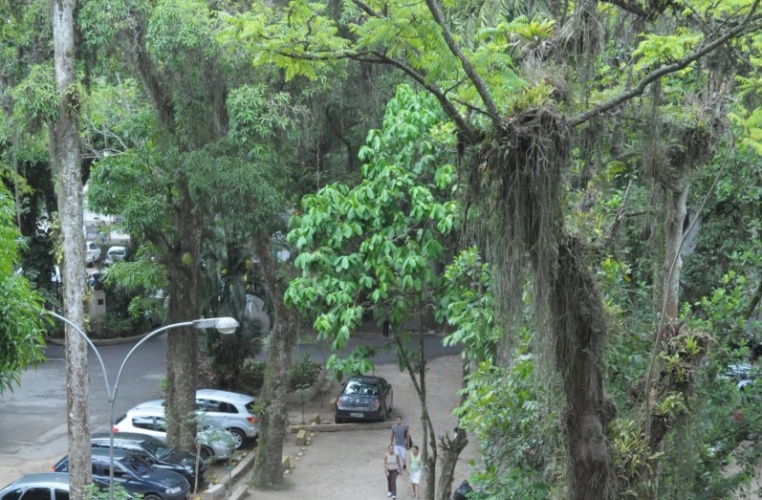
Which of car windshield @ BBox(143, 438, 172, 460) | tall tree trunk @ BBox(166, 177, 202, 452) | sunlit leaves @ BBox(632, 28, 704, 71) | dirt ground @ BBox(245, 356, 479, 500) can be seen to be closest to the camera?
sunlit leaves @ BBox(632, 28, 704, 71)

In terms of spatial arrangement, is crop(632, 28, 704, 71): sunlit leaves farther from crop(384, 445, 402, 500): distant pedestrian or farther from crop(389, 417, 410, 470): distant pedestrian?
crop(389, 417, 410, 470): distant pedestrian

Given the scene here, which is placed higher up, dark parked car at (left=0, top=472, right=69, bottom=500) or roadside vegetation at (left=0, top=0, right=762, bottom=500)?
roadside vegetation at (left=0, top=0, right=762, bottom=500)

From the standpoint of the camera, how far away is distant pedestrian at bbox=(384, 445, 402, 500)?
1773 cm

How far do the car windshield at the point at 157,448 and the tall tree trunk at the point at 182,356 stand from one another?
83 cm

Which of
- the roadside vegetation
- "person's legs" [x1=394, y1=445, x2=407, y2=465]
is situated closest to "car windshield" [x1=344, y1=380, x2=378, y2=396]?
the roadside vegetation

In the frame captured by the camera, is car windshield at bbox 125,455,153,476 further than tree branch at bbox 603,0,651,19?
Yes

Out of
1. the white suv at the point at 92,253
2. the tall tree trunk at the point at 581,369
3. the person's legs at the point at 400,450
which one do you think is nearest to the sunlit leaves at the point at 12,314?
the tall tree trunk at the point at 581,369

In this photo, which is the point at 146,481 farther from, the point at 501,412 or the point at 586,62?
the point at 586,62

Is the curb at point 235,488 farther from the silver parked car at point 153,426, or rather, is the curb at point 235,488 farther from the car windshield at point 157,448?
the car windshield at point 157,448

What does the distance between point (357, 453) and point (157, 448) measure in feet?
16.9

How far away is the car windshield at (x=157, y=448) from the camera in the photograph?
19.0 m

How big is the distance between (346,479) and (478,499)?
1034cm

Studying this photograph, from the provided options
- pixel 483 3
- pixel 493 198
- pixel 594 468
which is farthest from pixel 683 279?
pixel 493 198

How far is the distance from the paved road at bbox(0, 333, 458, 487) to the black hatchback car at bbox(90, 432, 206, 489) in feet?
7.47
